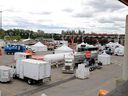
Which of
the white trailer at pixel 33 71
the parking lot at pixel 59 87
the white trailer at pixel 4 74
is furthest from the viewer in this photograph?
the white trailer at pixel 4 74

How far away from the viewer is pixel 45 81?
21.0m

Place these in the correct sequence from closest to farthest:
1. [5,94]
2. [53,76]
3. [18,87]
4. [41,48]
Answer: [5,94] < [18,87] < [53,76] < [41,48]

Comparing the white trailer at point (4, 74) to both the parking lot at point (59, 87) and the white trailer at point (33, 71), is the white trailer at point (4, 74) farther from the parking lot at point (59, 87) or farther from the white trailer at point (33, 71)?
the white trailer at point (33, 71)

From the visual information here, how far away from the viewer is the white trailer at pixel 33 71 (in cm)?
2006

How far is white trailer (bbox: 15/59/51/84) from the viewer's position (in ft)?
65.8

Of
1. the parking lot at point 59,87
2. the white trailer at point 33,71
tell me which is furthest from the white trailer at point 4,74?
the white trailer at point 33,71

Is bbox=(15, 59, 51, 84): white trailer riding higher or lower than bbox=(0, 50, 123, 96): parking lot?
higher

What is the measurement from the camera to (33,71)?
20281 mm

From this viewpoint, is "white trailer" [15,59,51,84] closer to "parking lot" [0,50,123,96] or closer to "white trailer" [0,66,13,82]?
"parking lot" [0,50,123,96]

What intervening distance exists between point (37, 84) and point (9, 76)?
9.56 feet

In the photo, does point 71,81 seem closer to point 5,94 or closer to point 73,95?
point 73,95

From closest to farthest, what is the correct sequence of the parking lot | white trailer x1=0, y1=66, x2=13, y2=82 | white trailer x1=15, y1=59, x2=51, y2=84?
1. the parking lot
2. white trailer x1=15, y1=59, x2=51, y2=84
3. white trailer x1=0, y1=66, x2=13, y2=82

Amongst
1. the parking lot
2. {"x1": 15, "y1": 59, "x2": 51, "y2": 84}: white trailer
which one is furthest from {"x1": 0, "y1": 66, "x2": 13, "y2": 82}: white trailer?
{"x1": 15, "y1": 59, "x2": 51, "y2": 84}: white trailer

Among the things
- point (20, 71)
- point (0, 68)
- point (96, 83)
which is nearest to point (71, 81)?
point (96, 83)
